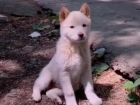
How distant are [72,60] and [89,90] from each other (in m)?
0.38

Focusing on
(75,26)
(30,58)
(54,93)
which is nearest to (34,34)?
(30,58)

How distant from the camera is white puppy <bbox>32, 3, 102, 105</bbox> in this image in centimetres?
339

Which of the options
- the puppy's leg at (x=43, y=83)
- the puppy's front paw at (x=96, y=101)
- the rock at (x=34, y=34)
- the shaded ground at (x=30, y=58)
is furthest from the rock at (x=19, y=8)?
the puppy's front paw at (x=96, y=101)

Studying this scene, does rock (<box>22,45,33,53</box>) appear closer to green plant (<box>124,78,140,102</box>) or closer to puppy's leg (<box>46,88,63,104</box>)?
puppy's leg (<box>46,88,63,104</box>)

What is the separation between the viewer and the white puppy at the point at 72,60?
11.1 ft

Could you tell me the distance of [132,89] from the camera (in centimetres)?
367

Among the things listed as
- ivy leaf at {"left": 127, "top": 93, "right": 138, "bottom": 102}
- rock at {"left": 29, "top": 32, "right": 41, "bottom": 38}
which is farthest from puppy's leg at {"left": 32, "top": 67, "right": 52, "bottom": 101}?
rock at {"left": 29, "top": 32, "right": 41, "bottom": 38}

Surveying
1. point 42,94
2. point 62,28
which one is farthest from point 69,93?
point 62,28

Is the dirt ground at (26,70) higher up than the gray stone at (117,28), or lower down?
lower down

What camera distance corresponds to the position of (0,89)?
3.98 metres

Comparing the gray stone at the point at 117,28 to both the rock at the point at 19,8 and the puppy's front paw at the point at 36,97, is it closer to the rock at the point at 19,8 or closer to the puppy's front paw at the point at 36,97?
the rock at the point at 19,8

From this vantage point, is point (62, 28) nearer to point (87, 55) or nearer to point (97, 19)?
point (87, 55)

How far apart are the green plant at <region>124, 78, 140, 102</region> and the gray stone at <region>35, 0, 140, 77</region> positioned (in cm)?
17

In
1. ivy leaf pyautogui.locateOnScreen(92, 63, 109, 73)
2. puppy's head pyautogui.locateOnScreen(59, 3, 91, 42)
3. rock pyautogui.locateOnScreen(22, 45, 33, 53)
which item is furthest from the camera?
→ rock pyautogui.locateOnScreen(22, 45, 33, 53)
